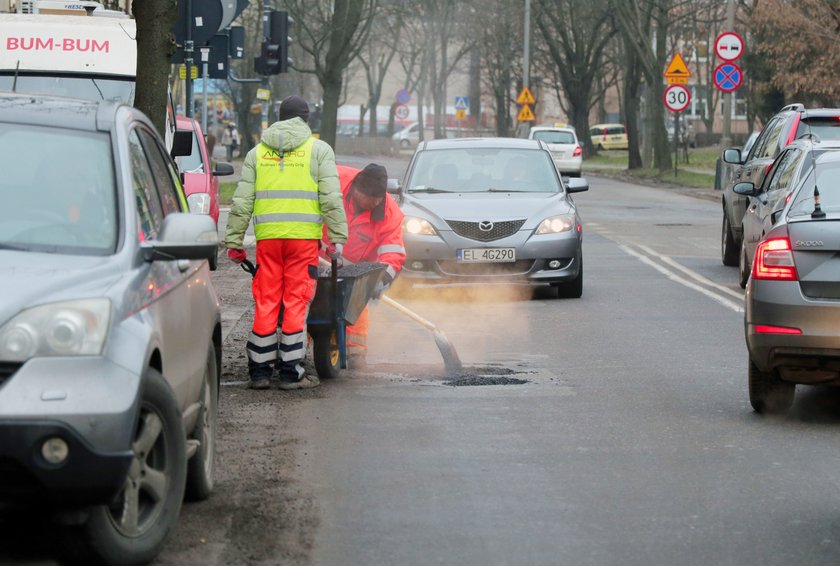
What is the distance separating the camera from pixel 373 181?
34.6 ft

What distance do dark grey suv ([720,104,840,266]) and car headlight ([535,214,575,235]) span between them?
2907mm

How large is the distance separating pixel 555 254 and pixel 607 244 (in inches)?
296

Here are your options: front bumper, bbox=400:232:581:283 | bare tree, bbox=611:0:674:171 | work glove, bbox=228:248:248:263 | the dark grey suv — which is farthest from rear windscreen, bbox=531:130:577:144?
work glove, bbox=228:248:248:263

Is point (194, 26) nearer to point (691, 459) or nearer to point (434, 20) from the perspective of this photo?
point (691, 459)

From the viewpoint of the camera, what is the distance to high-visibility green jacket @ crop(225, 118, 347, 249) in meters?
9.57

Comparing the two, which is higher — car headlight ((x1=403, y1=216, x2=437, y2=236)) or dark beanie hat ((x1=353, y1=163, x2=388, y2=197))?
dark beanie hat ((x1=353, y1=163, x2=388, y2=197))

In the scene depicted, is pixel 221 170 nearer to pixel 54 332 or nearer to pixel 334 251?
pixel 334 251

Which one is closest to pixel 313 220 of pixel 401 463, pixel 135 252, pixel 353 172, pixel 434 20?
pixel 353 172

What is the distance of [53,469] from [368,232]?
624cm

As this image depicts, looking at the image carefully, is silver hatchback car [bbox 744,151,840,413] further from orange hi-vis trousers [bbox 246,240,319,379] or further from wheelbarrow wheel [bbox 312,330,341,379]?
wheelbarrow wheel [bbox 312,330,341,379]

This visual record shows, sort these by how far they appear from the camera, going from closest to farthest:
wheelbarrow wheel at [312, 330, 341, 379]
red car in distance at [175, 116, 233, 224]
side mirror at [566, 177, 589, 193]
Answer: wheelbarrow wheel at [312, 330, 341, 379]
side mirror at [566, 177, 589, 193]
red car in distance at [175, 116, 233, 224]

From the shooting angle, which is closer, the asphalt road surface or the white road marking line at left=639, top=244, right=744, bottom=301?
the asphalt road surface

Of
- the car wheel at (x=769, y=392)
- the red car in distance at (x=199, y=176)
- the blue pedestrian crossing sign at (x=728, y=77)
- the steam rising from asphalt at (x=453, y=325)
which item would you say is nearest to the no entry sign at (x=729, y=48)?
the blue pedestrian crossing sign at (x=728, y=77)

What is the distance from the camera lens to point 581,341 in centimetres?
1230
